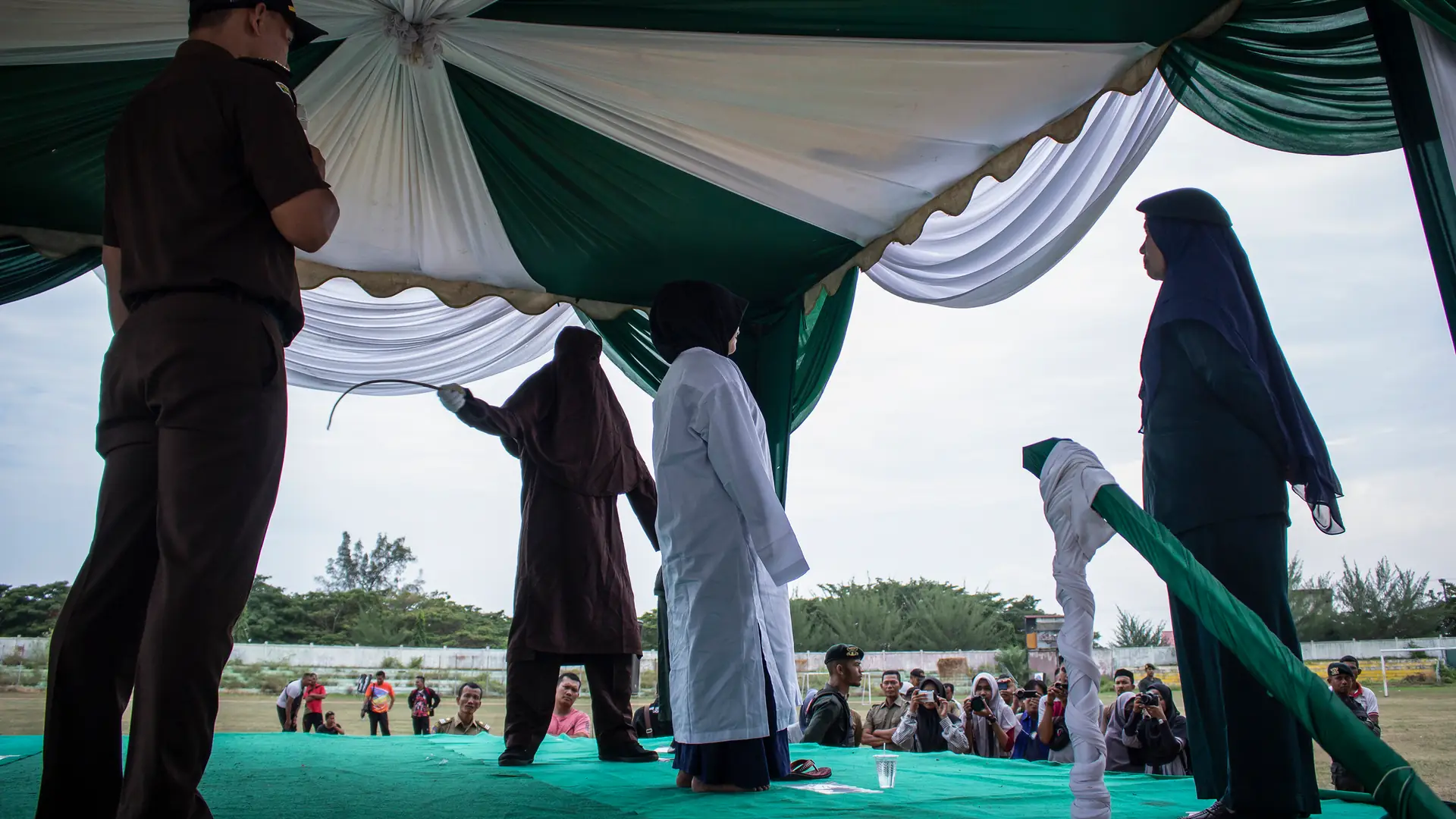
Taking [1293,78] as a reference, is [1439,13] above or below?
below

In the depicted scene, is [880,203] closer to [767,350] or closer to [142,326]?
[767,350]

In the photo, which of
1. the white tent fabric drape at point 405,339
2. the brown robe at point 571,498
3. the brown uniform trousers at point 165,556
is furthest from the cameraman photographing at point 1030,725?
the brown uniform trousers at point 165,556

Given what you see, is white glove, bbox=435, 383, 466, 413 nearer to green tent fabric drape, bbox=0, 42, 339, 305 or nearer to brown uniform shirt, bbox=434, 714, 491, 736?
green tent fabric drape, bbox=0, 42, 339, 305

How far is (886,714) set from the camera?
6.23 m

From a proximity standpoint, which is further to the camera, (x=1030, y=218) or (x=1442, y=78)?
(x=1030, y=218)

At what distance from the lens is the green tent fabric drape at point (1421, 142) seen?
1.89m

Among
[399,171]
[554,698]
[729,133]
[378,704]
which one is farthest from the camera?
[378,704]

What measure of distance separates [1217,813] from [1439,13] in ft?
5.28

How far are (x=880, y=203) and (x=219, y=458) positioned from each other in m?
3.12

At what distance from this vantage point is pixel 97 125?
11.6 feet

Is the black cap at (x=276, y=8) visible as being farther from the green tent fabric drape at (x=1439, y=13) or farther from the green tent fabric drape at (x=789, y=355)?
the green tent fabric drape at (x=789, y=355)

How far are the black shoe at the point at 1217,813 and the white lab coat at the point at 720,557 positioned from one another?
926mm

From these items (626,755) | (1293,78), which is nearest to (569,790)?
(626,755)

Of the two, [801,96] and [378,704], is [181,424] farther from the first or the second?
[378,704]
